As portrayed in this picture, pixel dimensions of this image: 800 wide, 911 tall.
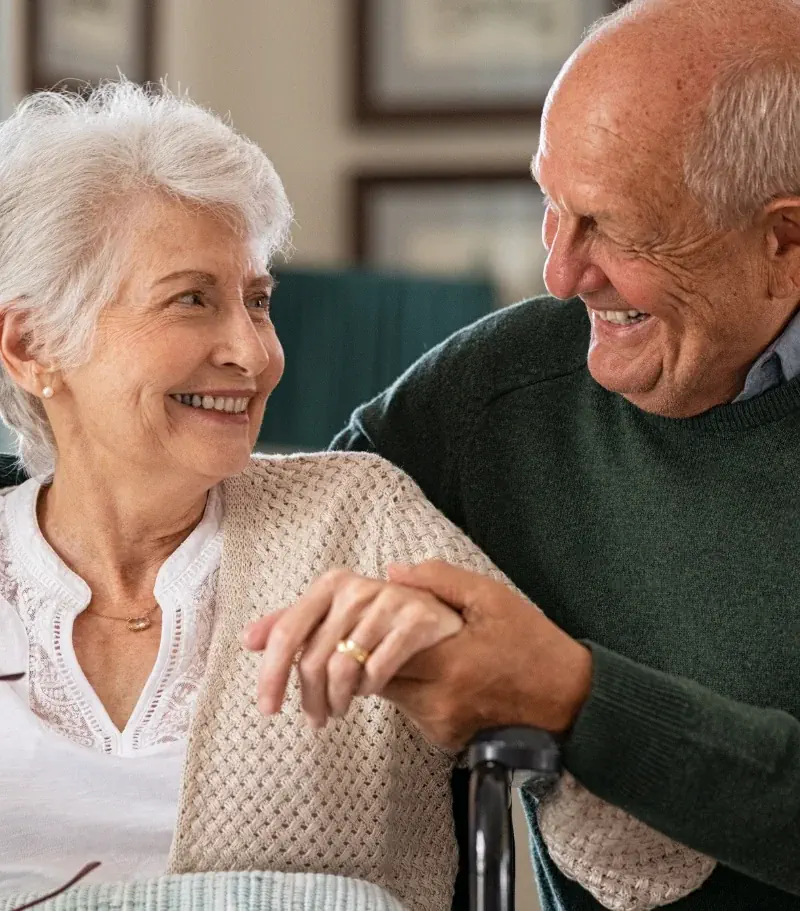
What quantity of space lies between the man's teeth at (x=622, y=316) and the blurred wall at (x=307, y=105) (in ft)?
7.07

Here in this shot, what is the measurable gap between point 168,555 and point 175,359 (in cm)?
27

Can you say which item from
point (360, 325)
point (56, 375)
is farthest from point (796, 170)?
point (360, 325)

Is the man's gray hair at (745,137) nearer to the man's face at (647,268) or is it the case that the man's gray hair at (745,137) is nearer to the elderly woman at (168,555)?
the man's face at (647,268)

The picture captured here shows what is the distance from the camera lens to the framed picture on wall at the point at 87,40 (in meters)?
3.18

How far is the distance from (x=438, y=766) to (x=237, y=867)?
0.28 m

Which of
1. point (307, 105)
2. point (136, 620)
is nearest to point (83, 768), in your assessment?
point (136, 620)

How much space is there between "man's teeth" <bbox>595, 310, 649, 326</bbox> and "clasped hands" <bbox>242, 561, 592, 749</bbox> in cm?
44

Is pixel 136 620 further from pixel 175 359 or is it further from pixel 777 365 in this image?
pixel 777 365

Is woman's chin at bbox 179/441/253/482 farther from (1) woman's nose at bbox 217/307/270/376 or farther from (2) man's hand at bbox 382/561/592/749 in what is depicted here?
(2) man's hand at bbox 382/561/592/749

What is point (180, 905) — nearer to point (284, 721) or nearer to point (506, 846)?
point (284, 721)

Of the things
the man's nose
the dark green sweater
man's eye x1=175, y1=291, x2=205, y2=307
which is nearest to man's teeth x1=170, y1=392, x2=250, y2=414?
man's eye x1=175, y1=291, x2=205, y2=307

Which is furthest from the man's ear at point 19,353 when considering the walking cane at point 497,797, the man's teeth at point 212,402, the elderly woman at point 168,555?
the walking cane at point 497,797

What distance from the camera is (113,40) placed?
11.2 feet

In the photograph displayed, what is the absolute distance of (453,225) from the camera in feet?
12.3
